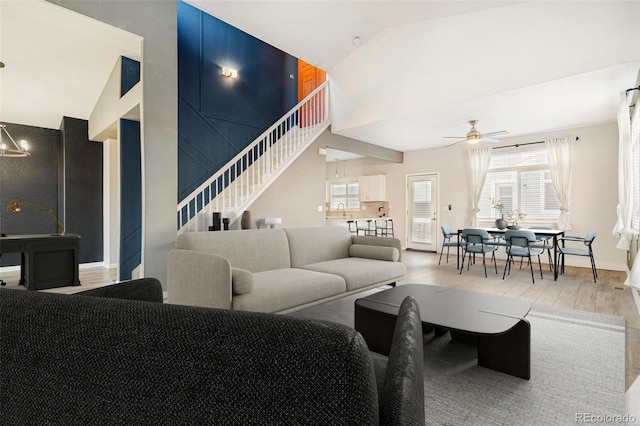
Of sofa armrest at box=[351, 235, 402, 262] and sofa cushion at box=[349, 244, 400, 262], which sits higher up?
sofa armrest at box=[351, 235, 402, 262]

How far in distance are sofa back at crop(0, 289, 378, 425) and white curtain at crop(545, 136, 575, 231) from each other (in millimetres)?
7695

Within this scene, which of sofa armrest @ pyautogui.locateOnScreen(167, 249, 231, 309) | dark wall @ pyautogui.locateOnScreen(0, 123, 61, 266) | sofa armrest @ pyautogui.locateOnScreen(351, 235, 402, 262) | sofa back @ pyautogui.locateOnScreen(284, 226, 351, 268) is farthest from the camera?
dark wall @ pyautogui.locateOnScreen(0, 123, 61, 266)

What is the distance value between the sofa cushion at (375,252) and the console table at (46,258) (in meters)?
4.15

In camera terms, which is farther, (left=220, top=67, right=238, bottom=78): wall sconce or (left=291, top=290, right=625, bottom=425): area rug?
(left=220, top=67, right=238, bottom=78): wall sconce

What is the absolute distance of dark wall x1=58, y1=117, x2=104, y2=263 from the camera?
20.9ft

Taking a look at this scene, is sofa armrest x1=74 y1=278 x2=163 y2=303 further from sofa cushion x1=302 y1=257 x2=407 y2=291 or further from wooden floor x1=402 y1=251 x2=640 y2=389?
wooden floor x1=402 y1=251 x2=640 y2=389

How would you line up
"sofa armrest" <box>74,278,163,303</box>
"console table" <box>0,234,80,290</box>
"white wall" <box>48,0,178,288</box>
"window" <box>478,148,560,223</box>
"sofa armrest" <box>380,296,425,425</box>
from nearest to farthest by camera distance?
"sofa armrest" <box>380,296,425,425</box>, "sofa armrest" <box>74,278,163,303</box>, "white wall" <box>48,0,178,288</box>, "console table" <box>0,234,80,290</box>, "window" <box>478,148,560,223</box>

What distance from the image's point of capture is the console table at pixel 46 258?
432 cm

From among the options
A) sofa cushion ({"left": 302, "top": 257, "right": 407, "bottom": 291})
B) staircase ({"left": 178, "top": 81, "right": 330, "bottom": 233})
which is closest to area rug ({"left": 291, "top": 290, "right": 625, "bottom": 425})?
sofa cushion ({"left": 302, "top": 257, "right": 407, "bottom": 291})

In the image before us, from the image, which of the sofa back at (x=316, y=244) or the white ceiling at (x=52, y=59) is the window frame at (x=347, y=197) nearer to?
the sofa back at (x=316, y=244)

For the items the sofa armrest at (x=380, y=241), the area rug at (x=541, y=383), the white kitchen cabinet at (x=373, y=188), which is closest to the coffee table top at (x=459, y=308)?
the area rug at (x=541, y=383)

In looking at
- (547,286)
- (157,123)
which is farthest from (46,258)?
(547,286)

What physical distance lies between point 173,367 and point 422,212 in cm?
888

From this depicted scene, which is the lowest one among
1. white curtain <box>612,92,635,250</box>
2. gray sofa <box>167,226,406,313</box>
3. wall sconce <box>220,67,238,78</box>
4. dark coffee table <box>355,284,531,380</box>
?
dark coffee table <box>355,284,531,380</box>
